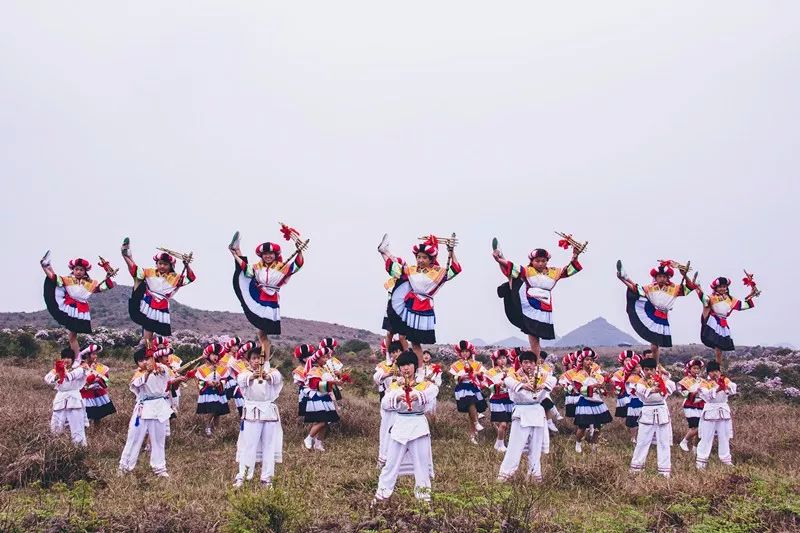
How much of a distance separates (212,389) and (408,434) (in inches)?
305

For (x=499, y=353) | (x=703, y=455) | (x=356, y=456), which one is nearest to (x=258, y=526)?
(x=356, y=456)

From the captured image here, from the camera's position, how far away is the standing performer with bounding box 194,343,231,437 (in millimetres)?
14344

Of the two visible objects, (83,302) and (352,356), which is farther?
(352,356)

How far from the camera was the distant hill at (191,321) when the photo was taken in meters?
57.9

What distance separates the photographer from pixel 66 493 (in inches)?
326

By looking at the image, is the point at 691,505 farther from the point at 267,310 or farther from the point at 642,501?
the point at 267,310

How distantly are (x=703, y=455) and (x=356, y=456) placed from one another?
6.03 meters

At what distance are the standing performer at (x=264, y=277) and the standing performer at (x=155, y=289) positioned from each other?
1.61m

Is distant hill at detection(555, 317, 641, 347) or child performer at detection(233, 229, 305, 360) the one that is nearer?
child performer at detection(233, 229, 305, 360)

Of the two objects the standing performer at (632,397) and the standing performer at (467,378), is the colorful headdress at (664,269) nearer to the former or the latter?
the standing performer at (632,397)

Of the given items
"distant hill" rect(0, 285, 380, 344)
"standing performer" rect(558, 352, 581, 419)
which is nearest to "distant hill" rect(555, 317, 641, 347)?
"distant hill" rect(0, 285, 380, 344)

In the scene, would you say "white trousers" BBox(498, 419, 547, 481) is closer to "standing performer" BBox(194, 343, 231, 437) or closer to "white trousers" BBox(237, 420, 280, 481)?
"white trousers" BBox(237, 420, 280, 481)

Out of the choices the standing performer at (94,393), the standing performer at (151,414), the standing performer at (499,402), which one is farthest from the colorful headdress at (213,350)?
the standing performer at (499,402)

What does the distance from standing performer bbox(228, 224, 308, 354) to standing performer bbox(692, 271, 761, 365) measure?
25.2 feet
